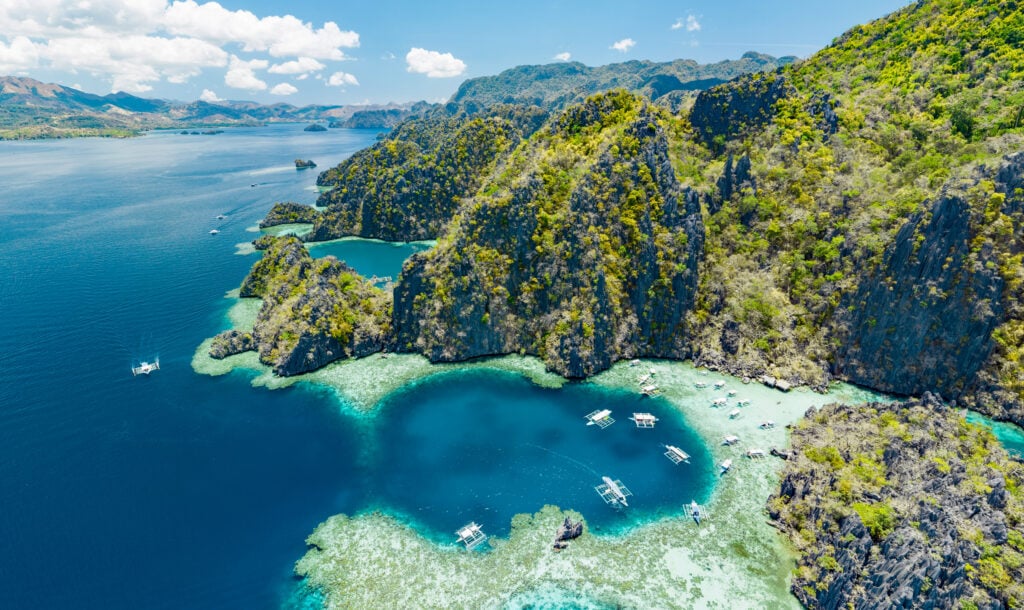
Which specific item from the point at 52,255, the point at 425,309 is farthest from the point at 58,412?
the point at 52,255

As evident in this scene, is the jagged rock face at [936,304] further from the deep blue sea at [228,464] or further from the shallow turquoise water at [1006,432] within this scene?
the deep blue sea at [228,464]

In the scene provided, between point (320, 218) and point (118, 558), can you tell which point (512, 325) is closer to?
point (118, 558)

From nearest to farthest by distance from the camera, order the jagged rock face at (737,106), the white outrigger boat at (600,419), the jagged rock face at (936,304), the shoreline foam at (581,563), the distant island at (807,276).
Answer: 1. the shoreline foam at (581,563)
2. the distant island at (807,276)
3. the jagged rock face at (936,304)
4. the white outrigger boat at (600,419)
5. the jagged rock face at (737,106)

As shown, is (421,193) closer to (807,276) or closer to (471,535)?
(807,276)

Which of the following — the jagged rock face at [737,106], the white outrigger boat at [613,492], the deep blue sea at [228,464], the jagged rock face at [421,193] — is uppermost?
the jagged rock face at [737,106]

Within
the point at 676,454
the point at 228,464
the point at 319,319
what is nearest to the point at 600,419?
the point at 676,454

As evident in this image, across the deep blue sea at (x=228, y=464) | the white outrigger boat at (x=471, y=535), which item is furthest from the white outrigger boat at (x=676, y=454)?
the white outrigger boat at (x=471, y=535)
